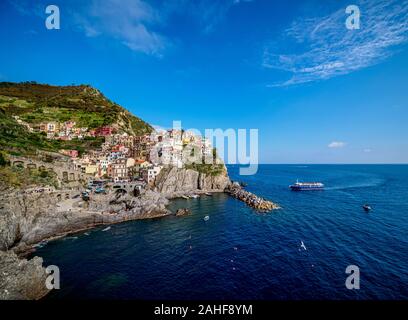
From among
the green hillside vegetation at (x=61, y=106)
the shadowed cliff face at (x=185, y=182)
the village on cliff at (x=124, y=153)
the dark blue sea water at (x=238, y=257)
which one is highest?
the green hillside vegetation at (x=61, y=106)

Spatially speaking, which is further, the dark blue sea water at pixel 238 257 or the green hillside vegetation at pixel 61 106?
the green hillside vegetation at pixel 61 106

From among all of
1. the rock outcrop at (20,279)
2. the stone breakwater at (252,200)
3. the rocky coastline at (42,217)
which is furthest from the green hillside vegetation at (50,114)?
the stone breakwater at (252,200)

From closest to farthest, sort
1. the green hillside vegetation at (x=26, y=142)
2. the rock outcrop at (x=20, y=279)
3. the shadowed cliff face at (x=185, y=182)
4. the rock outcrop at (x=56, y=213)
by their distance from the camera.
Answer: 1. the rock outcrop at (x=20, y=279)
2. the rock outcrop at (x=56, y=213)
3. the green hillside vegetation at (x=26, y=142)
4. the shadowed cliff face at (x=185, y=182)

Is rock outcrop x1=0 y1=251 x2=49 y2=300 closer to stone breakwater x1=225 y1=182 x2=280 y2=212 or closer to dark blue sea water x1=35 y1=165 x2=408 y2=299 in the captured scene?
→ dark blue sea water x1=35 y1=165 x2=408 y2=299

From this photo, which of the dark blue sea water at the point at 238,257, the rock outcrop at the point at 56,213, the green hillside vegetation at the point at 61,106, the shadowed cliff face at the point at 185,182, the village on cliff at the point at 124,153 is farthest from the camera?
the green hillside vegetation at the point at 61,106

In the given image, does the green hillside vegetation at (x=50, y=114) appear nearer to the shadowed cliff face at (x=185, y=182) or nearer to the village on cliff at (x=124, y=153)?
the village on cliff at (x=124, y=153)

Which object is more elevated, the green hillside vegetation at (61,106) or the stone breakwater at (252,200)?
the green hillside vegetation at (61,106)

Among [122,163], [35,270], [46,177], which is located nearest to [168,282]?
[35,270]

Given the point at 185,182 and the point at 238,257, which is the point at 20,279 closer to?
the point at 238,257
